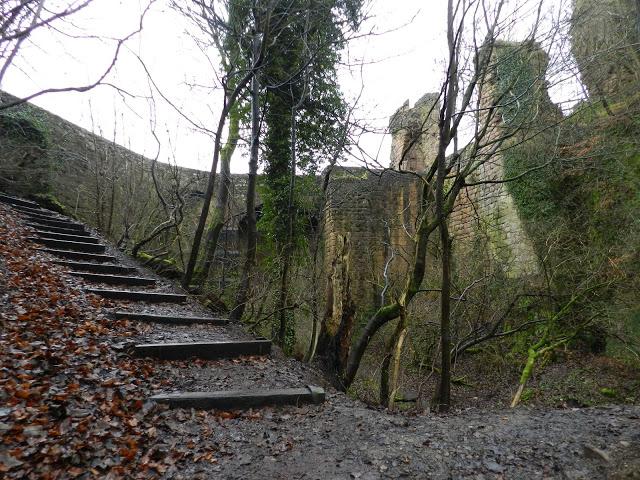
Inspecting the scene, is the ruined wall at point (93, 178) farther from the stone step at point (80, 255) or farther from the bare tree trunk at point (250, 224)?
the bare tree trunk at point (250, 224)

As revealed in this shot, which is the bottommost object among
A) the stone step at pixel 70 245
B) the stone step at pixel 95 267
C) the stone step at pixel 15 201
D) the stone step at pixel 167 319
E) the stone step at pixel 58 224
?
the stone step at pixel 167 319

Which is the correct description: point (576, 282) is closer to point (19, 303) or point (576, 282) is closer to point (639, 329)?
point (639, 329)

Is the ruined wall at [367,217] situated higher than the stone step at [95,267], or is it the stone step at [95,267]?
the ruined wall at [367,217]

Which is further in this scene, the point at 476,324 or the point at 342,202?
the point at 342,202

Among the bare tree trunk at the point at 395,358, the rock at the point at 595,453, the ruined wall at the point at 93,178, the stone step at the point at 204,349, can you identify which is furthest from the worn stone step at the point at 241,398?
the ruined wall at the point at 93,178

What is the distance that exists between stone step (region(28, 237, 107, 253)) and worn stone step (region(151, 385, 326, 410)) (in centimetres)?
463

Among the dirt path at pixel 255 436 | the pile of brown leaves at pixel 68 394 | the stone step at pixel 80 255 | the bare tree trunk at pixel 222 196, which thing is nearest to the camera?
the pile of brown leaves at pixel 68 394

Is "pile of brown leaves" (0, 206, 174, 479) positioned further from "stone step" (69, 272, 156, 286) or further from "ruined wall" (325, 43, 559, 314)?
"ruined wall" (325, 43, 559, 314)

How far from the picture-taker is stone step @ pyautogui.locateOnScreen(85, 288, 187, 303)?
4.28 metres

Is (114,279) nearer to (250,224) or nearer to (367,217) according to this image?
(250,224)

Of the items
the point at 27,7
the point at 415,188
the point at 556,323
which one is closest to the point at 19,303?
the point at 27,7

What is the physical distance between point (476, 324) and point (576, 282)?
185 centimetres

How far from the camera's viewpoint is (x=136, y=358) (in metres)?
2.99

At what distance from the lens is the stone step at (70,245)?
567 centimetres
